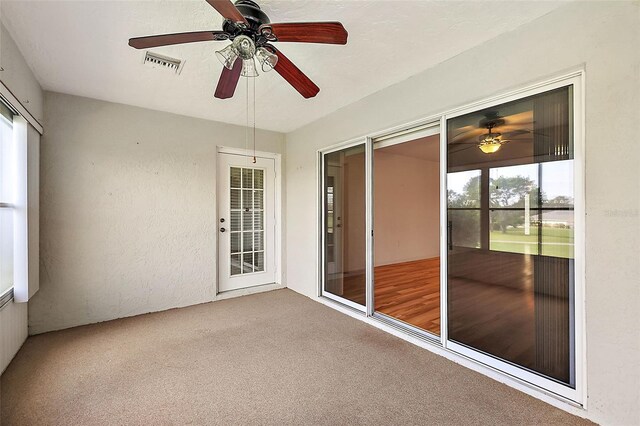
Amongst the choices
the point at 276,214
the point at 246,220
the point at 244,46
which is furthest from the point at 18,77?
the point at 276,214

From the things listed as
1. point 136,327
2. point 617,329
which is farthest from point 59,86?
point 617,329

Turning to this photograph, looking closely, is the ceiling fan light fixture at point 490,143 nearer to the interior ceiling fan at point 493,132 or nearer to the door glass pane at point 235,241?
the interior ceiling fan at point 493,132

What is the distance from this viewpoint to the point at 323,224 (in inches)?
161

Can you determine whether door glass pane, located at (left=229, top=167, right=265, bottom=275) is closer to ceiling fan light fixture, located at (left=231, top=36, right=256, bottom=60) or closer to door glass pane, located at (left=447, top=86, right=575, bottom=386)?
ceiling fan light fixture, located at (left=231, top=36, right=256, bottom=60)

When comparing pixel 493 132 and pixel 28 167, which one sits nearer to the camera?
pixel 493 132

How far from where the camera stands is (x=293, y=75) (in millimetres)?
1938

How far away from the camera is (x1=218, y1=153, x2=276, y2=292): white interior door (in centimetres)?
430

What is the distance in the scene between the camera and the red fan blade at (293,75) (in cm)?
178

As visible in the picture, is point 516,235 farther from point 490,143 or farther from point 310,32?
point 310,32

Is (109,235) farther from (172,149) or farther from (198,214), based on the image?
(172,149)

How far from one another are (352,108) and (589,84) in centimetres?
223

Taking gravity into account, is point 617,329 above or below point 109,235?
below

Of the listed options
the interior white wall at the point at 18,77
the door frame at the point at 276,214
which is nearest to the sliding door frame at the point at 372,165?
the door frame at the point at 276,214

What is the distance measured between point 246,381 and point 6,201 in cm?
257
